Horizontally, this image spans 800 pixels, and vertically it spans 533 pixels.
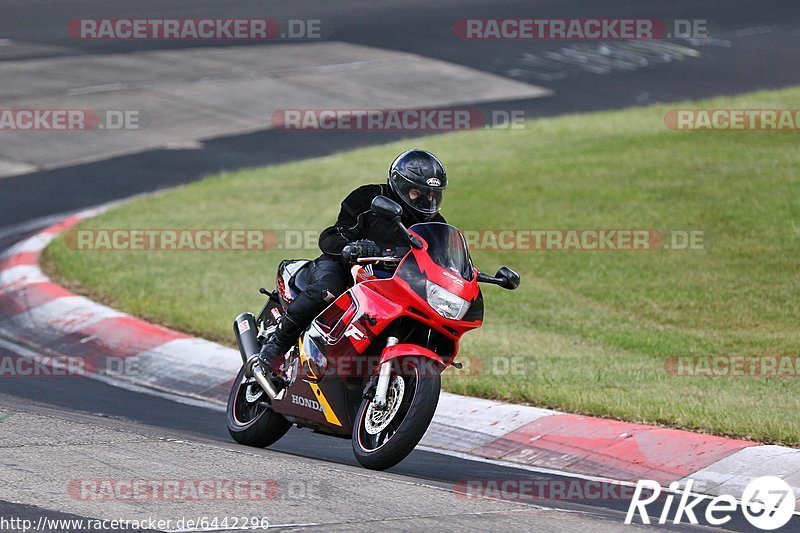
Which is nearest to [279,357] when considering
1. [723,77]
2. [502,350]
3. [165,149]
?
[502,350]

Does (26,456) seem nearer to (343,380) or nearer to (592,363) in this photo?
(343,380)

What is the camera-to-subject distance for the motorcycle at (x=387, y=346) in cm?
711

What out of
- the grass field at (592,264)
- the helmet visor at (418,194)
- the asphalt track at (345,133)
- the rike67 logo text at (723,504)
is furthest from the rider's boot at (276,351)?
the rike67 logo text at (723,504)

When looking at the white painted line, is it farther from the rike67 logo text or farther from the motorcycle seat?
the rike67 logo text

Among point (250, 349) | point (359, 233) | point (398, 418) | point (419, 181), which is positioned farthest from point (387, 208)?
point (250, 349)

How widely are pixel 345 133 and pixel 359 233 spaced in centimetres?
1406

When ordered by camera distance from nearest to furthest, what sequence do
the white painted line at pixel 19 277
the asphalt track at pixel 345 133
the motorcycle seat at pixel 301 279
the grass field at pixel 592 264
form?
the motorcycle seat at pixel 301 279, the asphalt track at pixel 345 133, the grass field at pixel 592 264, the white painted line at pixel 19 277

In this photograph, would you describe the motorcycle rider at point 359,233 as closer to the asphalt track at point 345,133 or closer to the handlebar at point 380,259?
the handlebar at point 380,259

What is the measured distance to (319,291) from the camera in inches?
309

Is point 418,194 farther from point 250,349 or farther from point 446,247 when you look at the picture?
point 250,349

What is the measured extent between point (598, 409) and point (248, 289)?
4.88 meters

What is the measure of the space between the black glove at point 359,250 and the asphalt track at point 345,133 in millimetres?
1207

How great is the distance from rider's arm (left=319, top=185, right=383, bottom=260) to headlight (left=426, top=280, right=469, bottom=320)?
89 centimetres

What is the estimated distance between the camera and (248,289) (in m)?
12.8
